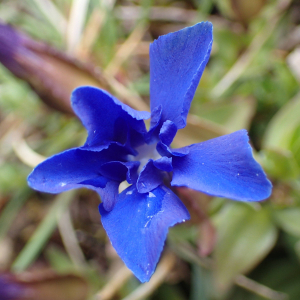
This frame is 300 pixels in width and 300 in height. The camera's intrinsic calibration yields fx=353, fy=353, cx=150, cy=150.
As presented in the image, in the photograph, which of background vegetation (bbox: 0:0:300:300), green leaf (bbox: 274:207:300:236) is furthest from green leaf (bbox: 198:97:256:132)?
green leaf (bbox: 274:207:300:236)

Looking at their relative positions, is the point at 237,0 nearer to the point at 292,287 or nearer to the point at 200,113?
the point at 200,113

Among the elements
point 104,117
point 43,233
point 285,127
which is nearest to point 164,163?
point 104,117

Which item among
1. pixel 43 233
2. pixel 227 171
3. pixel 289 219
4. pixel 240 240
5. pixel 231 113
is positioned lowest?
pixel 43 233

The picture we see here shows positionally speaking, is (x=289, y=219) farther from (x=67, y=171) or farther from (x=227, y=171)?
(x=67, y=171)

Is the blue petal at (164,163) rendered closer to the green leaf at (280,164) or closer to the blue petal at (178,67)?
the blue petal at (178,67)

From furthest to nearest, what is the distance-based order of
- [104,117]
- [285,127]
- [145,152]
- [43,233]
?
[43,233] → [285,127] → [145,152] → [104,117]

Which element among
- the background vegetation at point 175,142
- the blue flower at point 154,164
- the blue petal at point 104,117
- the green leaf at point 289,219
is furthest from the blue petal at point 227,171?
the green leaf at point 289,219

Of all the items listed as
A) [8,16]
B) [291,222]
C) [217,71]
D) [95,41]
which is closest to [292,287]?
[291,222]

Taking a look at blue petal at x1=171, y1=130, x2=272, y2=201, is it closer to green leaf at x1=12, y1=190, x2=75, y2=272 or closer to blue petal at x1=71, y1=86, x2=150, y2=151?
blue petal at x1=71, y1=86, x2=150, y2=151
